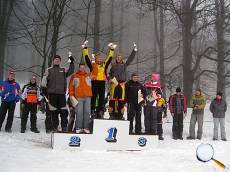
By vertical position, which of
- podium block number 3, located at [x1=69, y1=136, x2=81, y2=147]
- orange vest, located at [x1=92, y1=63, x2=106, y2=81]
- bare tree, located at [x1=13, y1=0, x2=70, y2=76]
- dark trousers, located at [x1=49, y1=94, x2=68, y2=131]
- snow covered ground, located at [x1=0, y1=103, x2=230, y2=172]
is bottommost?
snow covered ground, located at [x1=0, y1=103, x2=230, y2=172]

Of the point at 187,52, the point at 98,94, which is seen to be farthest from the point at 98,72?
the point at 187,52

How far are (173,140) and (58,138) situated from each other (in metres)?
4.66

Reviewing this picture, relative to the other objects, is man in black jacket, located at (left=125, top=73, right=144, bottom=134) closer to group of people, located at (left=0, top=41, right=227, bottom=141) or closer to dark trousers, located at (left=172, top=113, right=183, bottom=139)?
group of people, located at (left=0, top=41, right=227, bottom=141)

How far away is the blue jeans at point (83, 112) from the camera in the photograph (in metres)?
10.9

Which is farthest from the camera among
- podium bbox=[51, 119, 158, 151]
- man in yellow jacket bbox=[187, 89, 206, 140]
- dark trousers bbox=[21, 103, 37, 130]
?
man in yellow jacket bbox=[187, 89, 206, 140]

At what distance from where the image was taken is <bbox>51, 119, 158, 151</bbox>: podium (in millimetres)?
10406

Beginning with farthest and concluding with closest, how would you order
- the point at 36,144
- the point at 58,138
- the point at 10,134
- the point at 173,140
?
1. the point at 173,140
2. the point at 10,134
3. the point at 36,144
4. the point at 58,138

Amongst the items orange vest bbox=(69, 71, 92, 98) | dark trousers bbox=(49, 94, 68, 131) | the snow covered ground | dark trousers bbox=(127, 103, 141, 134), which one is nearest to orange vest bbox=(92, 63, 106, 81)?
orange vest bbox=(69, 71, 92, 98)

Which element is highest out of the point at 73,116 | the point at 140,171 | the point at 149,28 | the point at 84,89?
the point at 149,28

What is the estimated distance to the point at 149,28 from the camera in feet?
171

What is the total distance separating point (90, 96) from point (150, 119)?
9.27ft

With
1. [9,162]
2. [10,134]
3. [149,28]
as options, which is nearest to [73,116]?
[10,134]

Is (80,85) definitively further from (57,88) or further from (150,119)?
(150,119)

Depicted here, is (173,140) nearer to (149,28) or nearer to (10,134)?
(10,134)
